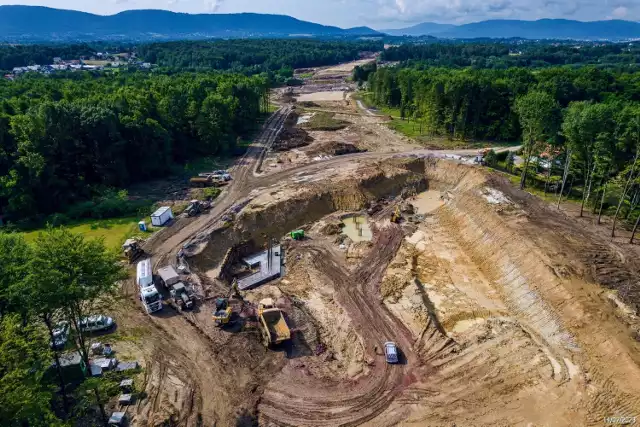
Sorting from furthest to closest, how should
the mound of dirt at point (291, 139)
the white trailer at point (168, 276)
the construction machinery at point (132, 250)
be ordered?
1. the mound of dirt at point (291, 139)
2. the construction machinery at point (132, 250)
3. the white trailer at point (168, 276)

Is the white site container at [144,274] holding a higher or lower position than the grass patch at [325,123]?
lower

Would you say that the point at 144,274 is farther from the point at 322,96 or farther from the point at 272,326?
the point at 322,96

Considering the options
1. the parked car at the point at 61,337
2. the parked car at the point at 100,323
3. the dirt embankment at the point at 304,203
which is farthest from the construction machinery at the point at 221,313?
the parked car at the point at 61,337

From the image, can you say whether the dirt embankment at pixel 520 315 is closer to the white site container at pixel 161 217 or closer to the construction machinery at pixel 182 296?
the construction machinery at pixel 182 296

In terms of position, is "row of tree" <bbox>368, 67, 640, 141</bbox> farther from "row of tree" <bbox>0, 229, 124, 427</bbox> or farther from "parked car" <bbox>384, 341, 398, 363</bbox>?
"row of tree" <bbox>0, 229, 124, 427</bbox>

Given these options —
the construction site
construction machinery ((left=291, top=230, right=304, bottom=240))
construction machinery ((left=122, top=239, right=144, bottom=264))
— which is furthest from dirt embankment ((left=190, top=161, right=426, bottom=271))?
construction machinery ((left=122, top=239, right=144, bottom=264))

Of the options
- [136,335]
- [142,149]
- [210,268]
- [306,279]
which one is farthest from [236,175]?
[136,335]
